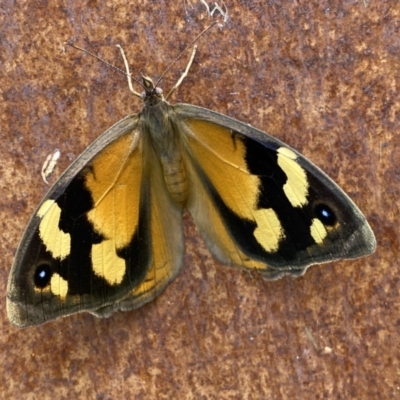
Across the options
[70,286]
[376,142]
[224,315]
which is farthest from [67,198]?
[376,142]

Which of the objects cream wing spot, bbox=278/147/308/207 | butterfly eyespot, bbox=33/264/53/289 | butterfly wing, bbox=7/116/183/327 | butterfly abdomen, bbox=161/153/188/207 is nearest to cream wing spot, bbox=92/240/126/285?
butterfly wing, bbox=7/116/183/327

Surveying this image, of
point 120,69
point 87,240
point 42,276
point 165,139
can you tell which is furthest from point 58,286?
point 120,69

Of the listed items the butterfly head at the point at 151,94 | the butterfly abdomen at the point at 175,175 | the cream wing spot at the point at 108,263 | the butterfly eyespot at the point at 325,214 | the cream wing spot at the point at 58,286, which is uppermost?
the butterfly eyespot at the point at 325,214

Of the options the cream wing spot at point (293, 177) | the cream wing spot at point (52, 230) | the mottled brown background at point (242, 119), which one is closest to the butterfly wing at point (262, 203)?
the cream wing spot at point (293, 177)

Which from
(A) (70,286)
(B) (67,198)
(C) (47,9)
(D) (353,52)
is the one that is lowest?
(A) (70,286)

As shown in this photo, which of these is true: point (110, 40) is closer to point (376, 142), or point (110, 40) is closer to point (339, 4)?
point (339, 4)

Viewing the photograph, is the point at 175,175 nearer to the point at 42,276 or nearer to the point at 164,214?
the point at 164,214

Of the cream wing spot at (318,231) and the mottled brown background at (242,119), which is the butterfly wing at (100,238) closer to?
the mottled brown background at (242,119)
